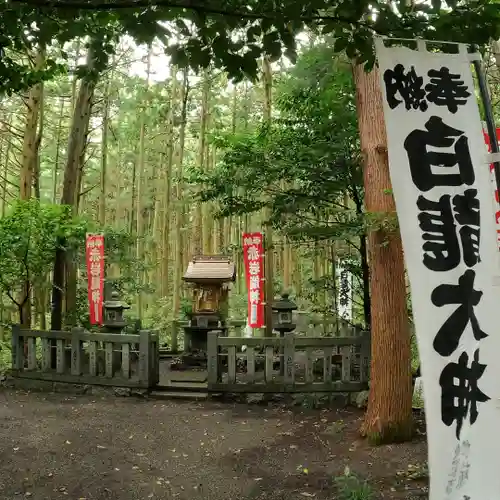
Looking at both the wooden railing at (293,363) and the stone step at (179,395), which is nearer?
the wooden railing at (293,363)

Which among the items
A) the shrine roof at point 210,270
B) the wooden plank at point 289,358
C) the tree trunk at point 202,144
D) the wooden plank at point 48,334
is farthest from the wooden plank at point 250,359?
the tree trunk at point 202,144

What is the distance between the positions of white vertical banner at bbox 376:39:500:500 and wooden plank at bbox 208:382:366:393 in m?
5.25

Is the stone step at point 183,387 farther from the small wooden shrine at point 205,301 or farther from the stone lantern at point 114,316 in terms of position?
the small wooden shrine at point 205,301

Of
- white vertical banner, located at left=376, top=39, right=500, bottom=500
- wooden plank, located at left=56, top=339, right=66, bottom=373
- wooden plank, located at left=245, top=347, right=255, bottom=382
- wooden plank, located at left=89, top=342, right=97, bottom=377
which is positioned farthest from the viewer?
wooden plank, located at left=56, top=339, right=66, bottom=373

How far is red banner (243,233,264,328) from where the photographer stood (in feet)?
35.5

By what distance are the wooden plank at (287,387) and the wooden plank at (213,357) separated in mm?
124

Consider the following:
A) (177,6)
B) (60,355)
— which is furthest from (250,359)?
(177,6)

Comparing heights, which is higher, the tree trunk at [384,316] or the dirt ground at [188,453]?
the tree trunk at [384,316]

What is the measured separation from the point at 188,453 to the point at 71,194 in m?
6.37

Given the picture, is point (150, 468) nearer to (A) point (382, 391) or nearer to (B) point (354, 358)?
(A) point (382, 391)

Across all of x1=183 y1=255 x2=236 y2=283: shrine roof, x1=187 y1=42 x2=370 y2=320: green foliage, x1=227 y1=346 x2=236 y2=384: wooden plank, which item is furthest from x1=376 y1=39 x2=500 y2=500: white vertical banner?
x1=183 y1=255 x2=236 y2=283: shrine roof

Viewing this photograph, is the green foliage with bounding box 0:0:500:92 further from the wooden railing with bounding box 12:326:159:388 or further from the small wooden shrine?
the small wooden shrine

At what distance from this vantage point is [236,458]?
6.13 metres

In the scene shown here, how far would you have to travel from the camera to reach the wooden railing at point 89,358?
358 inches
